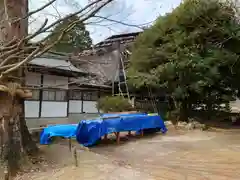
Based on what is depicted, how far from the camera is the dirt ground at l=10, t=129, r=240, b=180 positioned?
5383mm

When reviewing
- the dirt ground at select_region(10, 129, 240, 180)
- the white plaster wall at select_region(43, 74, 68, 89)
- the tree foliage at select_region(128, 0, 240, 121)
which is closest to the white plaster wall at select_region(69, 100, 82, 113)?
the white plaster wall at select_region(43, 74, 68, 89)

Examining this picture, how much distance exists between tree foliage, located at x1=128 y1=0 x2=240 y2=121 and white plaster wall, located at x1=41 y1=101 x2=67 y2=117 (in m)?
4.11

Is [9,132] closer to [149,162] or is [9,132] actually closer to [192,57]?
[149,162]

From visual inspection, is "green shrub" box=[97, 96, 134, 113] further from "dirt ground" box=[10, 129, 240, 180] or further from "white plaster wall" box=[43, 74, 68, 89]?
"dirt ground" box=[10, 129, 240, 180]

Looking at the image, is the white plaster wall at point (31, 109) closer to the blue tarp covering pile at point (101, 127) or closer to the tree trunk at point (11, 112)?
the blue tarp covering pile at point (101, 127)

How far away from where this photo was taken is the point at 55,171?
5.55 metres

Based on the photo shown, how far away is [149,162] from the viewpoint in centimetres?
694

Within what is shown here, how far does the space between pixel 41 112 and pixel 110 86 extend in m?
7.04

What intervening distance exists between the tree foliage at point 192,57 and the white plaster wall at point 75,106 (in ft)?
13.7

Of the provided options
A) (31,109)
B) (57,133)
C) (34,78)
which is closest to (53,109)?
(31,109)

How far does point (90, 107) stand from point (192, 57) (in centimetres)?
785

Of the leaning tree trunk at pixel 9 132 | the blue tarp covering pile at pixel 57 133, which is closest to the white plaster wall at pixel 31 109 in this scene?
the blue tarp covering pile at pixel 57 133

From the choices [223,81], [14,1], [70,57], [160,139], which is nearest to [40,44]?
[70,57]

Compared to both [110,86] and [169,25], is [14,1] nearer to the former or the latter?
[169,25]
